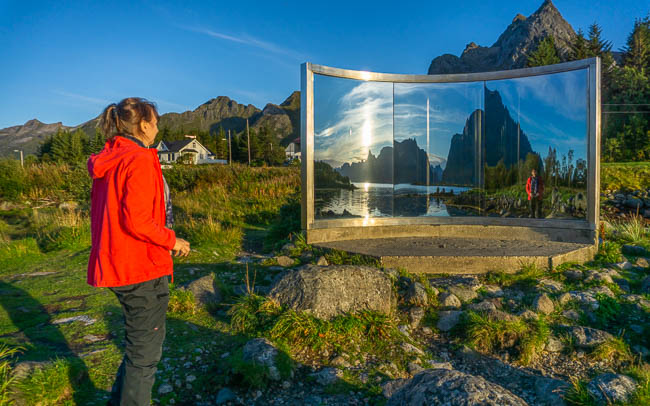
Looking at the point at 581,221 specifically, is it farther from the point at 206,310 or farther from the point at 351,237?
the point at 206,310

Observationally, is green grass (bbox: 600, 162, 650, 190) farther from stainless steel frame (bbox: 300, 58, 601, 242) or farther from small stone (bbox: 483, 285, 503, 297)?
small stone (bbox: 483, 285, 503, 297)

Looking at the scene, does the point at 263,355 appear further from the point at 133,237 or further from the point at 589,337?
the point at 589,337

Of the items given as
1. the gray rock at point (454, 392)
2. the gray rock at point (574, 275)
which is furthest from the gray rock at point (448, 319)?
Result: the gray rock at point (574, 275)

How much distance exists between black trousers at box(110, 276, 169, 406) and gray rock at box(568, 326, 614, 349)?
153 inches

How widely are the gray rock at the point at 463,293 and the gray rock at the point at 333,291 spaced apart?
0.92 m

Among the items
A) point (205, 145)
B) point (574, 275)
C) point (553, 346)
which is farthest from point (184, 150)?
point (553, 346)

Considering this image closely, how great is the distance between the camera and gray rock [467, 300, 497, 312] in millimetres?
4332

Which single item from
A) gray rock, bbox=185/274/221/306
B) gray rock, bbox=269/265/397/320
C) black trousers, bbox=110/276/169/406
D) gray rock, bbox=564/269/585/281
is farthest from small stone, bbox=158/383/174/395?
gray rock, bbox=564/269/585/281

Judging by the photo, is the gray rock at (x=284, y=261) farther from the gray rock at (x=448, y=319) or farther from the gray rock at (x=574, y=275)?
the gray rock at (x=574, y=275)

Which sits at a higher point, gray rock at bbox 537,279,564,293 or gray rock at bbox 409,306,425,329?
gray rock at bbox 537,279,564,293

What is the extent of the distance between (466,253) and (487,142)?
3.34 meters

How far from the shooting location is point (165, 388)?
9.32 ft

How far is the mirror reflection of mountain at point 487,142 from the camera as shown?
8055 millimetres

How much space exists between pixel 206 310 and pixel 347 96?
16.4 ft
